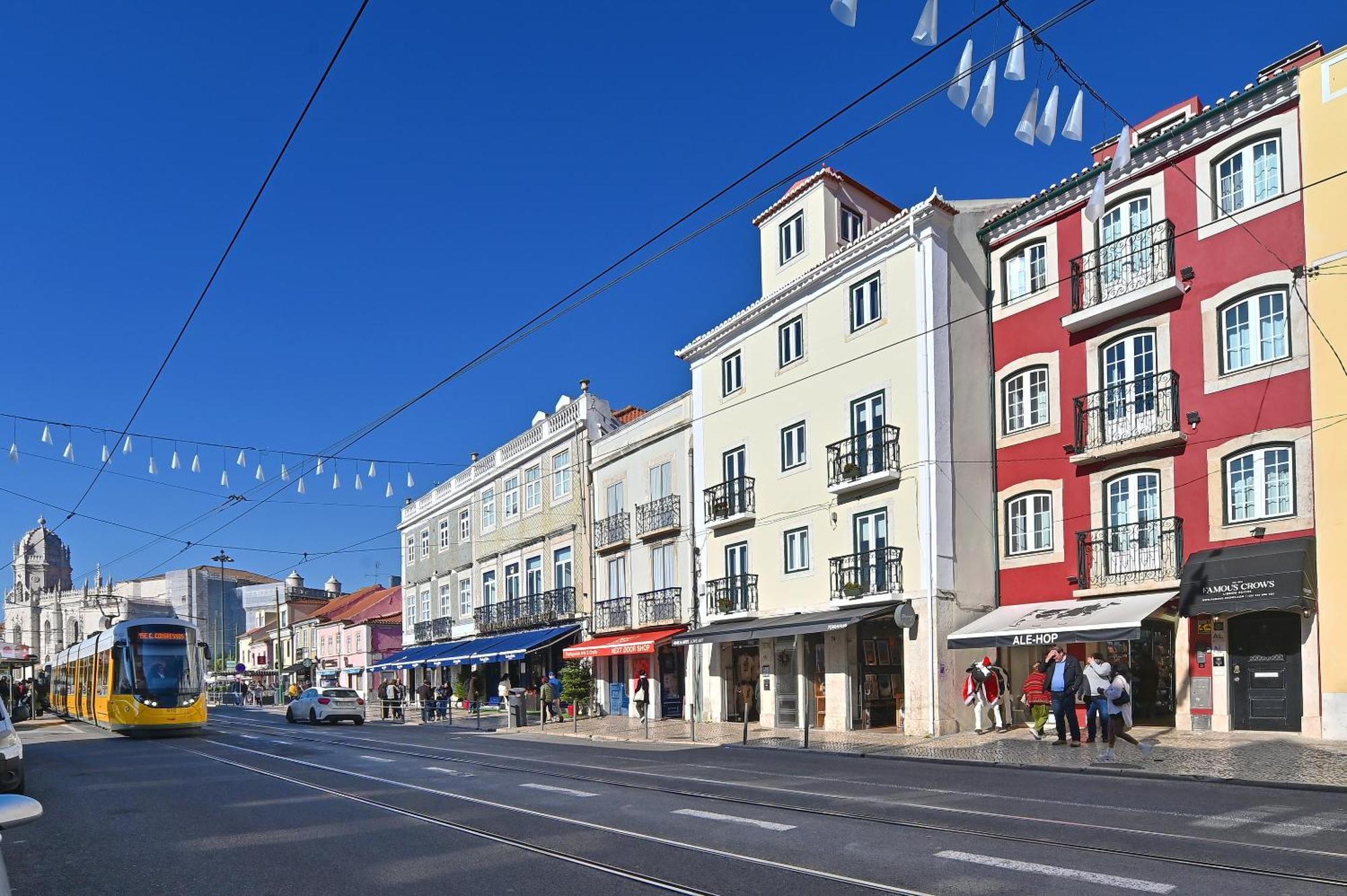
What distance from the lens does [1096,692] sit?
1923 cm

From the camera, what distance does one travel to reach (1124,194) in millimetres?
23594

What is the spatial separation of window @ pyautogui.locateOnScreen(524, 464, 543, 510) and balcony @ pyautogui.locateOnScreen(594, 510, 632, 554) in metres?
5.32

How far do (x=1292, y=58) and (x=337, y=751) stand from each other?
Result: 2332cm

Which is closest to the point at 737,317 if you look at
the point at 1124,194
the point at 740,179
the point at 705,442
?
the point at 705,442

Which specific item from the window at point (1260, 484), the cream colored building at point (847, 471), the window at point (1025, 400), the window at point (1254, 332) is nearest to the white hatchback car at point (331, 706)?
the cream colored building at point (847, 471)

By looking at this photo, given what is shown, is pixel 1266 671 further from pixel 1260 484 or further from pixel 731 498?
pixel 731 498

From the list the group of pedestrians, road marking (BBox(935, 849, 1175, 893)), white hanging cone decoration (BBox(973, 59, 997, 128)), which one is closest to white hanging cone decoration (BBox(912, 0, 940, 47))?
white hanging cone decoration (BBox(973, 59, 997, 128))

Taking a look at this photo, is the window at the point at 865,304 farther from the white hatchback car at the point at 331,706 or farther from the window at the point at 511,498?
the white hatchback car at the point at 331,706

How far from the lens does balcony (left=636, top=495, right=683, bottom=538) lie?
114ft

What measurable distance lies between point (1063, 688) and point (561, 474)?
25.0m

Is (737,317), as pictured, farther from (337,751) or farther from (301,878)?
(301,878)

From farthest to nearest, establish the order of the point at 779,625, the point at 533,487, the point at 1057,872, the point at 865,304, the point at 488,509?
the point at 488,509 < the point at 533,487 < the point at 779,625 < the point at 865,304 < the point at 1057,872

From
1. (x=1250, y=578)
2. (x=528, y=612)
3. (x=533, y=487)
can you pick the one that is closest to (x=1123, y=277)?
(x=1250, y=578)

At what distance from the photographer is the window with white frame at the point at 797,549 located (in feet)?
96.9
